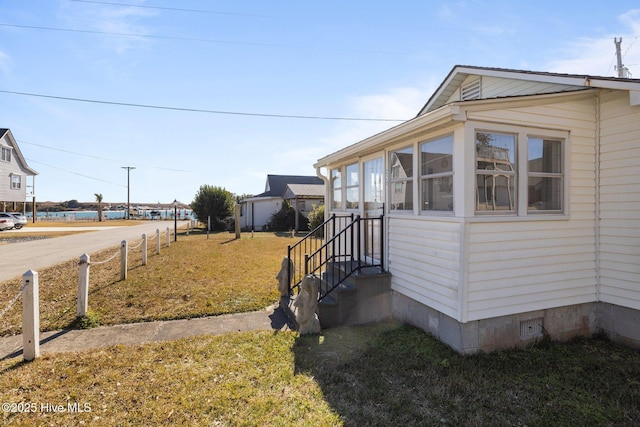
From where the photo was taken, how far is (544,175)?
435 cm

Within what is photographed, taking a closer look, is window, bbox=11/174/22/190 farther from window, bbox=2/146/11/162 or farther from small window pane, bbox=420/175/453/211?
small window pane, bbox=420/175/453/211

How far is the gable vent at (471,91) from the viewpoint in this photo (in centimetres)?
639

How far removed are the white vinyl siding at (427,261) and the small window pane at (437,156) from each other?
2.47 feet

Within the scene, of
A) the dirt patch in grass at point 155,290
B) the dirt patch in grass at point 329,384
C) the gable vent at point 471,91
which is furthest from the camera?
the gable vent at point 471,91

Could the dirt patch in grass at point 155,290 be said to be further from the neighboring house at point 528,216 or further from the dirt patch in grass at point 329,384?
the neighboring house at point 528,216

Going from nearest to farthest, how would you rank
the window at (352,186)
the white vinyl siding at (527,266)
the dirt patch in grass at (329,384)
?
1. the dirt patch in grass at (329,384)
2. the white vinyl siding at (527,266)
3. the window at (352,186)

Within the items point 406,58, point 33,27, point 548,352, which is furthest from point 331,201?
point 33,27

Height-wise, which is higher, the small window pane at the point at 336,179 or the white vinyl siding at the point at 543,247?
the small window pane at the point at 336,179

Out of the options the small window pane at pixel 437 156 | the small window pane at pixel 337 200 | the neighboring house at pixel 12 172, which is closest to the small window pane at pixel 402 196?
the small window pane at pixel 437 156

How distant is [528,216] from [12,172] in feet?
125

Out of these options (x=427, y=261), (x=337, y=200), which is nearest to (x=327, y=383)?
(x=427, y=261)

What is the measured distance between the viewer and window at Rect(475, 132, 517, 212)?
4047 mm

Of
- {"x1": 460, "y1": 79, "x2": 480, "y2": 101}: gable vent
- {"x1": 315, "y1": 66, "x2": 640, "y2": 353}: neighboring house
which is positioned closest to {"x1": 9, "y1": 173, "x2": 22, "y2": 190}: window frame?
{"x1": 315, "y1": 66, "x2": 640, "y2": 353}: neighboring house

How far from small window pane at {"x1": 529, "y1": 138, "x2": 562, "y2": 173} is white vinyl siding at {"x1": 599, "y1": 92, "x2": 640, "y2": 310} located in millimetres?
690
